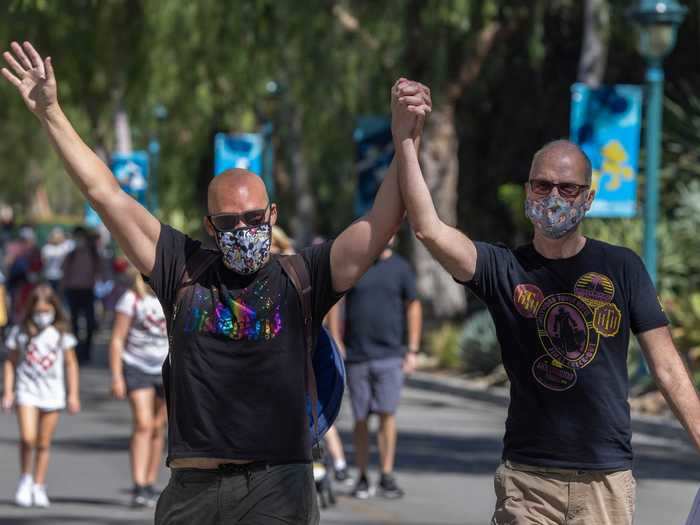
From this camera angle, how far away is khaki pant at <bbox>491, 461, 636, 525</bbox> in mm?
5340

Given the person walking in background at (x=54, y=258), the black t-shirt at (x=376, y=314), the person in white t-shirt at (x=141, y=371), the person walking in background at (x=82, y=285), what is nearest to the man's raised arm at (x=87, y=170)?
the person in white t-shirt at (x=141, y=371)

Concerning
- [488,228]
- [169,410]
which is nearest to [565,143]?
[169,410]

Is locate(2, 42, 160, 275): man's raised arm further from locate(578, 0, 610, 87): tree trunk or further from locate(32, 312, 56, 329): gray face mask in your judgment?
locate(578, 0, 610, 87): tree trunk

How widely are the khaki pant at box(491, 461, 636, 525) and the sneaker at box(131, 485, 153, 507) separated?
5575 millimetres

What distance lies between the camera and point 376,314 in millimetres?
11742

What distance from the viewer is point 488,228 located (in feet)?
96.5

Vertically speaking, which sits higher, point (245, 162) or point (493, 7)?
point (493, 7)

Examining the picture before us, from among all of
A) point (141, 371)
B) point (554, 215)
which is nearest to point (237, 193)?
point (554, 215)

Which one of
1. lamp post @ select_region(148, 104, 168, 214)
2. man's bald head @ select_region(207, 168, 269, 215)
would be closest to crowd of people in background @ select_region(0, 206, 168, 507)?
man's bald head @ select_region(207, 168, 269, 215)

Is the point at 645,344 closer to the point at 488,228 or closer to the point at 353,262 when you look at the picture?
the point at 353,262

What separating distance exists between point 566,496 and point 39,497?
6148mm

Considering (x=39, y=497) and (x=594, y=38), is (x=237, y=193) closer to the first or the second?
(x=39, y=497)

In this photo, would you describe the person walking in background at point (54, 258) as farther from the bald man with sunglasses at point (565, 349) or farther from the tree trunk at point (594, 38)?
the bald man with sunglasses at point (565, 349)

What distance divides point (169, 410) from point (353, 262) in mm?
722
